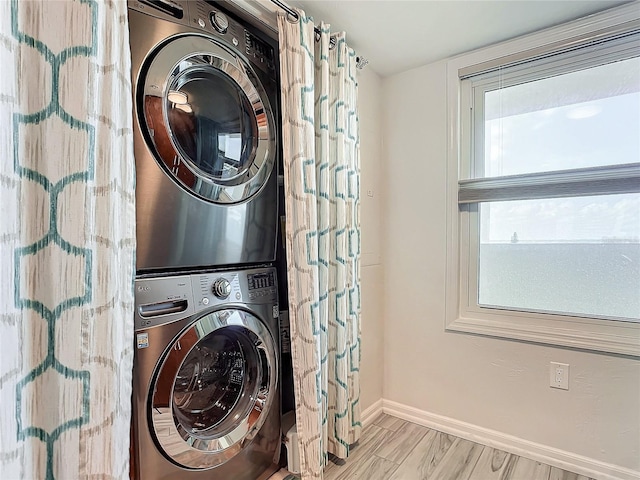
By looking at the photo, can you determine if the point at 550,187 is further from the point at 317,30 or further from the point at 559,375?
the point at 317,30

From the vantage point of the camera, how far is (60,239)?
2.57ft

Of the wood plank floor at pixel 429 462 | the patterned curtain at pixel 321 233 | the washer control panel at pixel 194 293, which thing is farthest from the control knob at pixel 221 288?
the wood plank floor at pixel 429 462

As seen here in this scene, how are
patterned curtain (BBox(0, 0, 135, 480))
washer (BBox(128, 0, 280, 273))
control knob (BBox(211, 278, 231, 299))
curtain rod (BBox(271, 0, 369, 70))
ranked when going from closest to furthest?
patterned curtain (BBox(0, 0, 135, 480)) < washer (BBox(128, 0, 280, 273)) < control knob (BBox(211, 278, 231, 299)) < curtain rod (BBox(271, 0, 369, 70))

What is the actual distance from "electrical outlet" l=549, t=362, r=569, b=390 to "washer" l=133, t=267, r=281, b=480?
1356mm

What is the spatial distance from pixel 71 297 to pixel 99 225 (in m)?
0.18

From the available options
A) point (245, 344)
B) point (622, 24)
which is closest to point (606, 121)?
point (622, 24)

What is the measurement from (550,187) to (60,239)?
200 cm

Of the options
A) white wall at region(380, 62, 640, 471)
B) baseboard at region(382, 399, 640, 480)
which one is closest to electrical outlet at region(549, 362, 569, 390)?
white wall at region(380, 62, 640, 471)

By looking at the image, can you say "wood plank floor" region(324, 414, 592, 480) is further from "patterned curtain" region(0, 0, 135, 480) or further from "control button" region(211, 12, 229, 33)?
"control button" region(211, 12, 229, 33)

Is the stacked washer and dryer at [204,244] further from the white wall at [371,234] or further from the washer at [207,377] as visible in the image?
the white wall at [371,234]

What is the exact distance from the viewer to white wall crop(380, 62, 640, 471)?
5.27 feet

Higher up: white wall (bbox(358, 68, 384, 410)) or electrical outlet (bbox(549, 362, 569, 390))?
white wall (bbox(358, 68, 384, 410))

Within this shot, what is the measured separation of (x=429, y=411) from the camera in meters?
2.07

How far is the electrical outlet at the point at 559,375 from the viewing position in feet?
5.52
